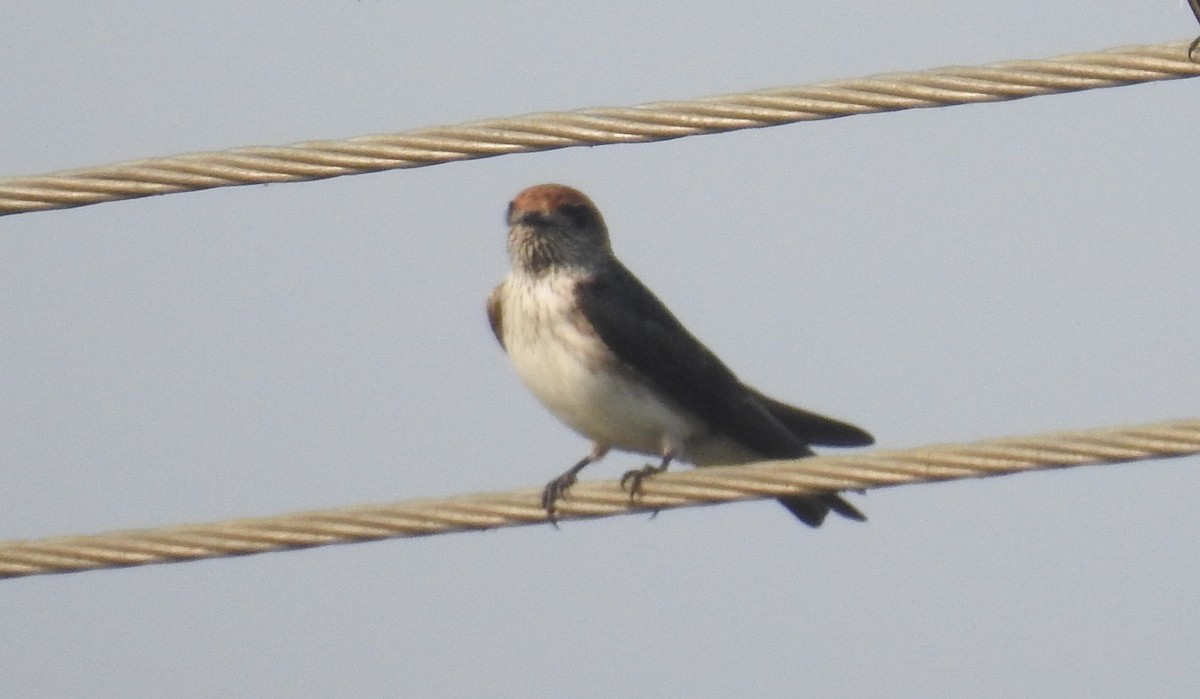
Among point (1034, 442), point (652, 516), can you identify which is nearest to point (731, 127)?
point (1034, 442)

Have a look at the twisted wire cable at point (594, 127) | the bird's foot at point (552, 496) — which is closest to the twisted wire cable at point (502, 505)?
the bird's foot at point (552, 496)

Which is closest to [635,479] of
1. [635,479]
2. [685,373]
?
[635,479]

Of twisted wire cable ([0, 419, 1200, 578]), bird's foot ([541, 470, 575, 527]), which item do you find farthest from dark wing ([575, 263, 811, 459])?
twisted wire cable ([0, 419, 1200, 578])

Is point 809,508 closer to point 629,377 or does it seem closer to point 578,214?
point 629,377

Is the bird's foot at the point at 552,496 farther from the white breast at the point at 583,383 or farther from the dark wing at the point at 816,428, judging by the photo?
the dark wing at the point at 816,428

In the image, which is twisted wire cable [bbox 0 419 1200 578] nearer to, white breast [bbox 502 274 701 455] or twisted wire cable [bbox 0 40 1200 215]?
twisted wire cable [bbox 0 40 1200 215]
